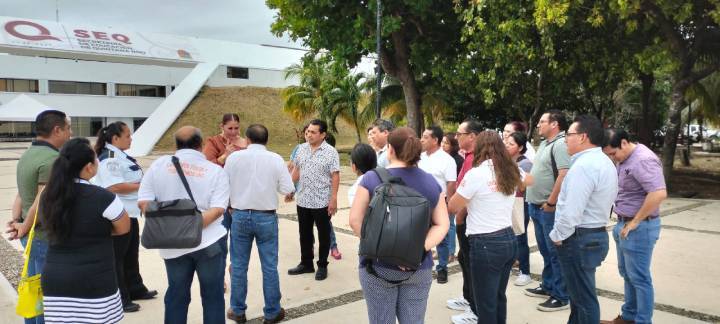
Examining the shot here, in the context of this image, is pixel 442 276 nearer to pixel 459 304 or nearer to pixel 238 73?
pixel 459 304

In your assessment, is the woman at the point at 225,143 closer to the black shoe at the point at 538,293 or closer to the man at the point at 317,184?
the man at the point at 317,184

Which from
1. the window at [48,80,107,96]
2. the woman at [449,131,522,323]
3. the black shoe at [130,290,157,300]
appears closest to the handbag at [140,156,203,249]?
the woman at [449,131,522,323]

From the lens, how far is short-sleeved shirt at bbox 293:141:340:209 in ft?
17.5

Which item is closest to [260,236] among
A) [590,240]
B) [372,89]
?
[590,240]

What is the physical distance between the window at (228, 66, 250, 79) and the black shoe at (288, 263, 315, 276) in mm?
37053

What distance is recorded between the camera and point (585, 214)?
344 cm

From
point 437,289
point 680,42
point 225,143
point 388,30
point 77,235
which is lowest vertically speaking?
point 437,289

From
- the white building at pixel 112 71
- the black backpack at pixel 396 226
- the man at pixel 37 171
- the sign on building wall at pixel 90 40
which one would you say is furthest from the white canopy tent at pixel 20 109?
the black backpack at pixel 396 226

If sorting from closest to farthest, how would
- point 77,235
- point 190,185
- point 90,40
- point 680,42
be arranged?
point 77,235, point 190,185, point 680,42, point 90,40

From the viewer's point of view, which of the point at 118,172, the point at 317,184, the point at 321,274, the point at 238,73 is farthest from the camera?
the point at 238,73

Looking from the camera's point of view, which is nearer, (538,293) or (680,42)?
(538,293)

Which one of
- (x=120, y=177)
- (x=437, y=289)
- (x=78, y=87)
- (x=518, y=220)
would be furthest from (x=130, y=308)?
(x=78, y=87)

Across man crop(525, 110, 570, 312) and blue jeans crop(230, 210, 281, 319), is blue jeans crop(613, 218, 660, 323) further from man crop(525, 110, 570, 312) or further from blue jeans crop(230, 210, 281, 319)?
blue jeans crop(230, 210, 281, 319)

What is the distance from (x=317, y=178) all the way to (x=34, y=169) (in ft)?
8.31
